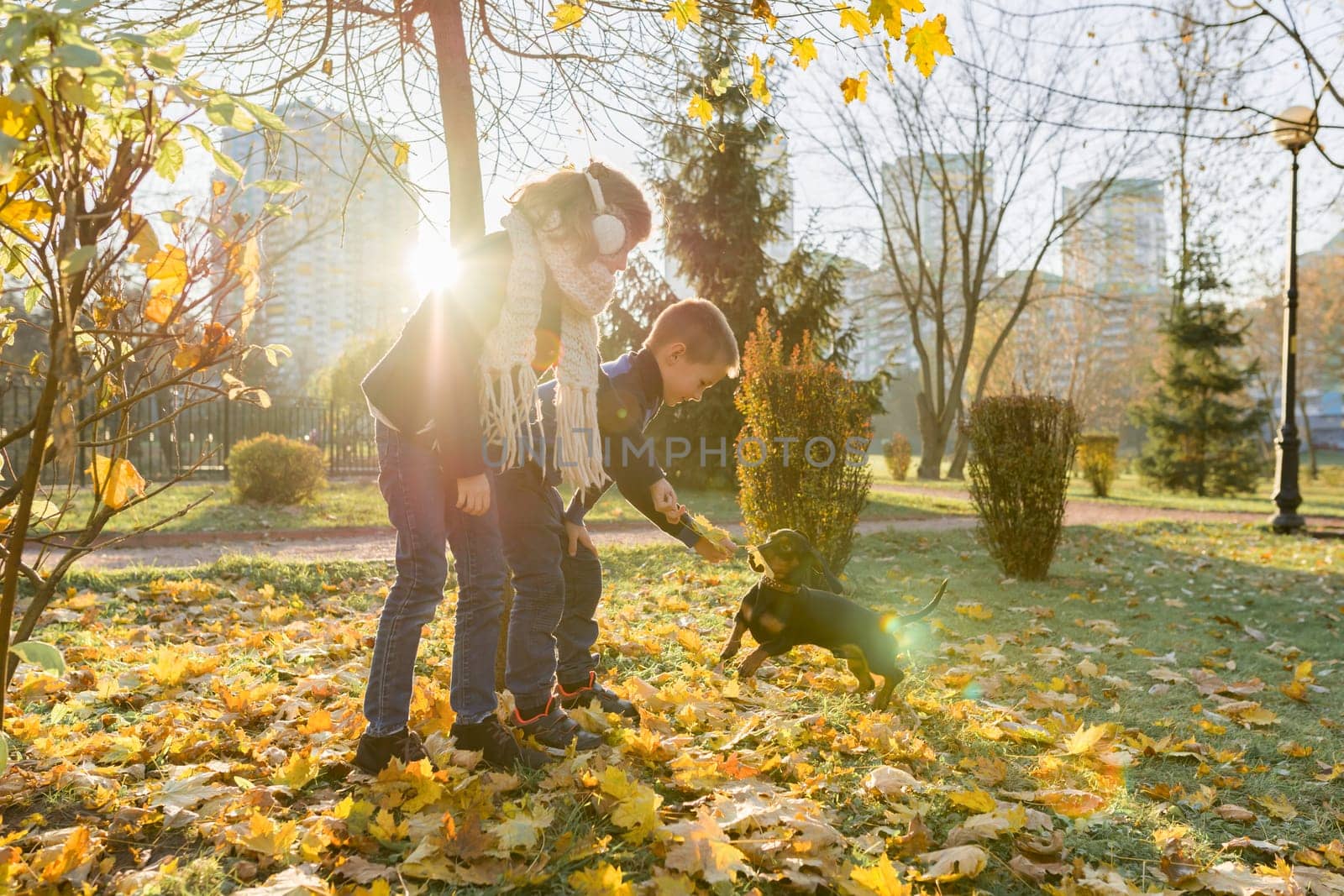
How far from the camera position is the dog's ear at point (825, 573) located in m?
3.16

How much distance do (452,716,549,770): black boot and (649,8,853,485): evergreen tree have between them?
12902 mm

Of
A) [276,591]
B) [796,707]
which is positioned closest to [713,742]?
[796,707]

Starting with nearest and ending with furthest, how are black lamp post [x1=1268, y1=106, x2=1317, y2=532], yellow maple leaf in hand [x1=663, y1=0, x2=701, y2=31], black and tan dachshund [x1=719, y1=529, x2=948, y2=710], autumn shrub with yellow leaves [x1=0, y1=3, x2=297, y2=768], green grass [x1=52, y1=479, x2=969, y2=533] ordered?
autumn shrub with yellow leaves [x1=0, y1=3, x2=297, y2=768], yellow maple leaf in hand [x1=663, y1=0, x2=701, y2=31], black and tan dachshund [x1=719, y1=529, x2=948, y2=710], green grass [x1=52, y1=479, x2=969, y2=533], black lamp post [x1=1268, y1=106, x2=1317, y2=532]

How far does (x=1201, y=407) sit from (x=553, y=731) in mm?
22213

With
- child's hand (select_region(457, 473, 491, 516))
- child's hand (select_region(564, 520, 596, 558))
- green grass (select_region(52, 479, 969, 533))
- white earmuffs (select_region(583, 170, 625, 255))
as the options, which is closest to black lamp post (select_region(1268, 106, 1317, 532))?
green grass (select_region(52, 479, 969, 533))

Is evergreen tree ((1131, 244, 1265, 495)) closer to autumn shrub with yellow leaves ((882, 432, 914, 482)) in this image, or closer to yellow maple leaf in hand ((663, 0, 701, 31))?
autumn shrub with yellow leaves ((882, 432, 914, 482))

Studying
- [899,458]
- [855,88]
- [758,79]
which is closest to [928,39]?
[855,88]

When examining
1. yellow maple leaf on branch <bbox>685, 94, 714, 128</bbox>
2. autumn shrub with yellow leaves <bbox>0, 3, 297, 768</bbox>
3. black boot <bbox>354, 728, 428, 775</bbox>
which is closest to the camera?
autumn shrub with yellow leaves <bbox>0, 3, 297, 768</bbox>

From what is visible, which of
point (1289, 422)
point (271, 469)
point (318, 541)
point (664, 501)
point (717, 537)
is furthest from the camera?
point (1289, 422)

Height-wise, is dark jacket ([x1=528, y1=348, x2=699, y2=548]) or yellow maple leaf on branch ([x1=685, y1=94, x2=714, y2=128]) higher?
yellow maple leaf on branch ([x1=685, y1=94, x2=714, y2=128])

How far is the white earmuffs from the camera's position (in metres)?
2.35

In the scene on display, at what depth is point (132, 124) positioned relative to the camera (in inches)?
67.7

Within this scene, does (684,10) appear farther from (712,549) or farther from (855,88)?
(712,549)

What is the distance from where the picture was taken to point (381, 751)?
2.30 metres
